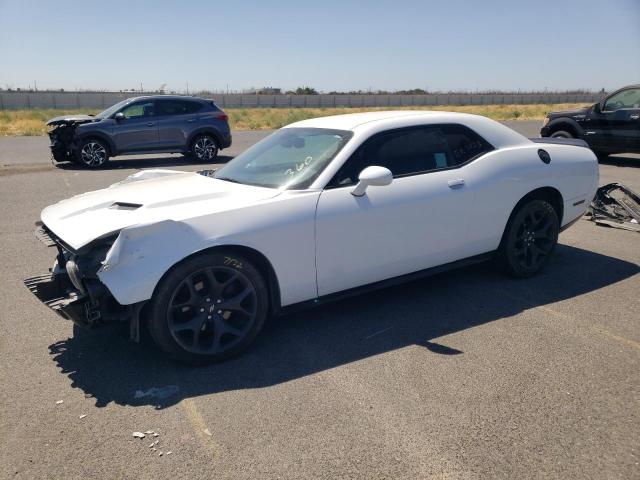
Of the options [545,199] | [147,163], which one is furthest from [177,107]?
[545,199]

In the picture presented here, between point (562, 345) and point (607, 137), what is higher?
point (607, 137)

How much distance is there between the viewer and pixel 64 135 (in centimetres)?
1320

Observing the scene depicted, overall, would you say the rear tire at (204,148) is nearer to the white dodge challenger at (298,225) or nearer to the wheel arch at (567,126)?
the wheel arch at (567,126)

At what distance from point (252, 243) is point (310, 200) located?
0.53 meters

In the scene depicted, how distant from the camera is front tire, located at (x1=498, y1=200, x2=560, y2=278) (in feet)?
16.3

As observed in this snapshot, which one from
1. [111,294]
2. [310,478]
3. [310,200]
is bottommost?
[310,478]

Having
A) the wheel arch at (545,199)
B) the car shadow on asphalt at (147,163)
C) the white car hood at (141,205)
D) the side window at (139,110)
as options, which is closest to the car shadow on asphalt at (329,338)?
the wheel arch at (545,199)

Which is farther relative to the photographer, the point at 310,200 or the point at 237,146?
the point at 237,146

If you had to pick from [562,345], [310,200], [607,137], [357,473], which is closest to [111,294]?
[310,200]

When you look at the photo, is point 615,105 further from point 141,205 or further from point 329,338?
point 141,205

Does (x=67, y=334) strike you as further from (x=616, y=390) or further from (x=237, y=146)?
(x=237, y=146)

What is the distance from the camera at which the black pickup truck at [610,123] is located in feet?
40.4

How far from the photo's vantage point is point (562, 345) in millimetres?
3857

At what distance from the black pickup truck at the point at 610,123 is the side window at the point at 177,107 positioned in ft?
30.5
